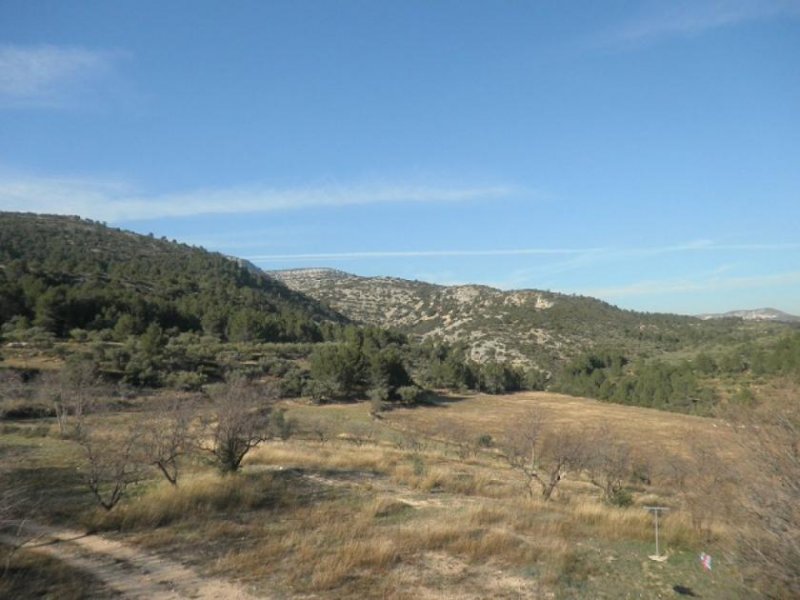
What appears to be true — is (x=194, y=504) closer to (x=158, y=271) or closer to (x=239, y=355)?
(x=239, y=355)

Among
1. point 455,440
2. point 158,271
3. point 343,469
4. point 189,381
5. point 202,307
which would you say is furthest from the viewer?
point 158,271

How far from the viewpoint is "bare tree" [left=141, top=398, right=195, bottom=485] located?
14.2 meters

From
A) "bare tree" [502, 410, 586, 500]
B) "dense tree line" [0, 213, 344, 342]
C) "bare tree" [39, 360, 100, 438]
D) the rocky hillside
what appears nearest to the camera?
"bare tree" [502, 410, 586, 500]

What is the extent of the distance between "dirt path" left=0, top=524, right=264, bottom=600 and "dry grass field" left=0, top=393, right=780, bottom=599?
0.77ft

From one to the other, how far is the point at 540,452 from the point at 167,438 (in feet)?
51.9

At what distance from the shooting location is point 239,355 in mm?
56250

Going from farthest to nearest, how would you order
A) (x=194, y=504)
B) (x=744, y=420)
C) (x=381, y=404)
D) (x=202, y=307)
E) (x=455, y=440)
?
(x=202, y=307) → (x=381, y=404) → (x=455, y=440) → (x=194, y=504) → (x=744, y=420)

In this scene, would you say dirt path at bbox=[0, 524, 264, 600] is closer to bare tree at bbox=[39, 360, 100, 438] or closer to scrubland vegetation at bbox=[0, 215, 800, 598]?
scrubland vegetation at bbox=[0, 215, 800, 598]

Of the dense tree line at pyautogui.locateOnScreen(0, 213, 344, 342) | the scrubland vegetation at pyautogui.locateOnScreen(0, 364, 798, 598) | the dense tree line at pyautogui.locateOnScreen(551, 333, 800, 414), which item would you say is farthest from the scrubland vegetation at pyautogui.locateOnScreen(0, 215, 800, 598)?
the dense tree line at pyautogui.locateOnScreen(551, 333, 800, 414)

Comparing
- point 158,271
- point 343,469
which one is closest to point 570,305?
point 158,271

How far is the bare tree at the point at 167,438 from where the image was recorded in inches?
560

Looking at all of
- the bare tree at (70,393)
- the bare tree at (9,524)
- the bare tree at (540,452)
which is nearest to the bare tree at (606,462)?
the bare tree at (540,452)

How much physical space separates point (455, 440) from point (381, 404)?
16383 millimetres

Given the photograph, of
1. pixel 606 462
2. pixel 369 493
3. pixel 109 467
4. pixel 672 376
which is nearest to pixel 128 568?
pixel 109 467
